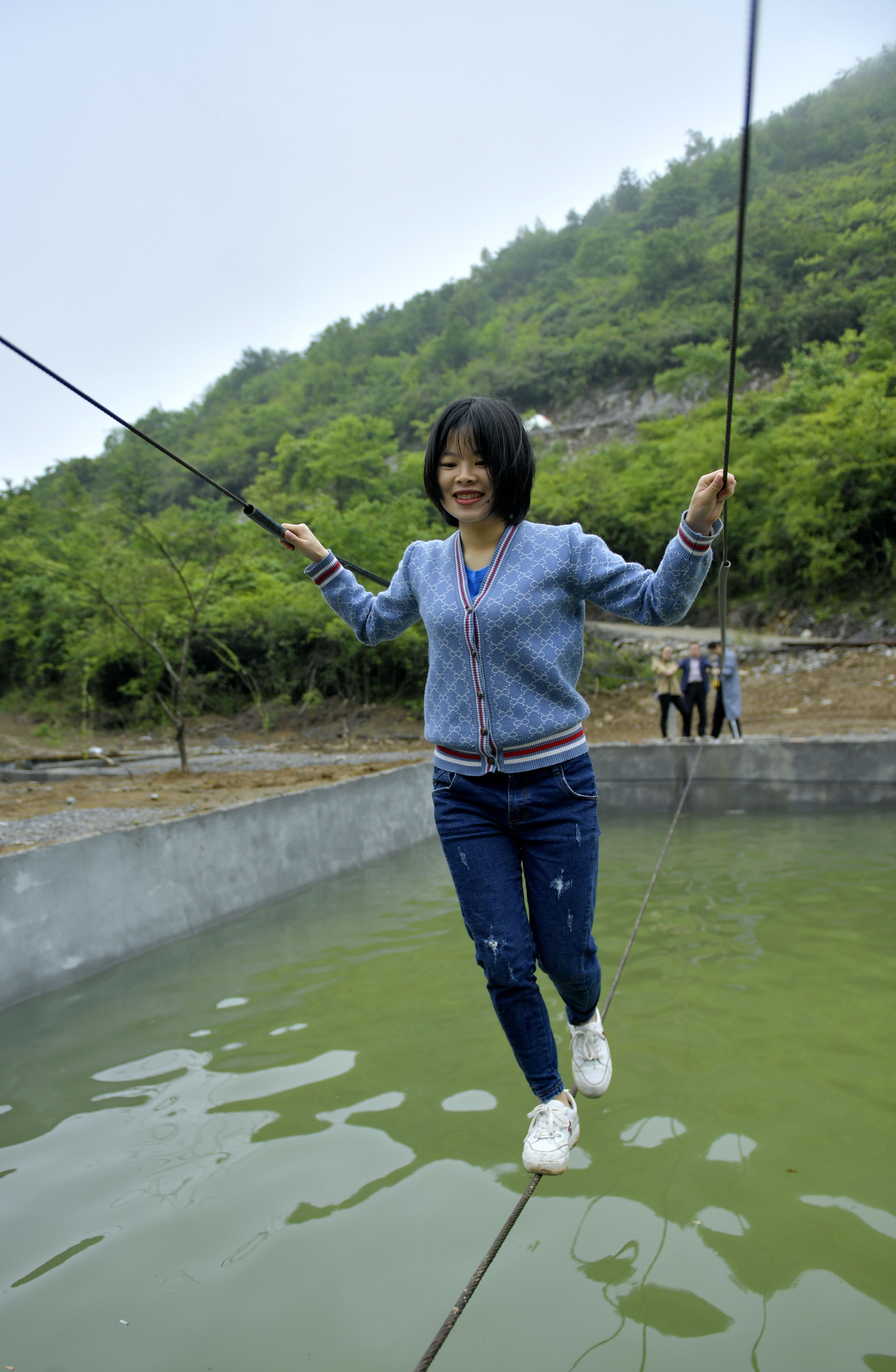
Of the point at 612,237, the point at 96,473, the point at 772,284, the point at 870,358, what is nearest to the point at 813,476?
the point at 870,358

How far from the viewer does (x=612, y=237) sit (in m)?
57.8

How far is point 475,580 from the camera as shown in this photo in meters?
1.91

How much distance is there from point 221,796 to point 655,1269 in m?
5.93

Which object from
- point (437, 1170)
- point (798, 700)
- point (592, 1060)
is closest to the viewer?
Answer: point (592, 1060)

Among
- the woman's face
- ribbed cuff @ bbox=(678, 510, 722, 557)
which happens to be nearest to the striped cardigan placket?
the woman's face

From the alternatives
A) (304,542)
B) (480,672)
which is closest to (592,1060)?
(480,672)

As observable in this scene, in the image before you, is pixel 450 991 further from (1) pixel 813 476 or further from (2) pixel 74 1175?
(1) pixel 813 476

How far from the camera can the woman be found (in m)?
1.82

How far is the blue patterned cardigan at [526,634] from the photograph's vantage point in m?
1.80

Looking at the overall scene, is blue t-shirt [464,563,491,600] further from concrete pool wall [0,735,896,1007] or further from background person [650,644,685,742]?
background person [650,644,685,742]

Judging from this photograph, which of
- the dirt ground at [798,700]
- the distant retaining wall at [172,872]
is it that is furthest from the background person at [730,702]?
the distant retaining wall at [172,872]

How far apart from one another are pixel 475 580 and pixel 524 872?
0.65 meters

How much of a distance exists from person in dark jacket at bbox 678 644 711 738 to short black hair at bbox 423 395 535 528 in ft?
25.6

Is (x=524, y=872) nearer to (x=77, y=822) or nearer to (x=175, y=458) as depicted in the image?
(x=175, y=458)
